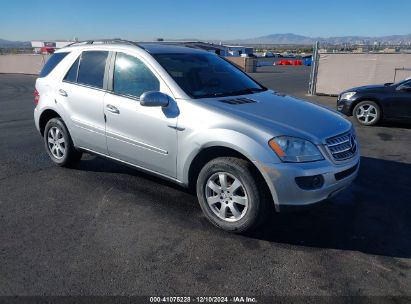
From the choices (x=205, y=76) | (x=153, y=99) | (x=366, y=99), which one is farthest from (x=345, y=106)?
(x=153, y=99)

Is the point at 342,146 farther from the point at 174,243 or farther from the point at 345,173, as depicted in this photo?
the point at 174,243

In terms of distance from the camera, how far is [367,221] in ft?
12.9

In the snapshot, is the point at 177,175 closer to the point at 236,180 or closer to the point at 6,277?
the point at 236,180

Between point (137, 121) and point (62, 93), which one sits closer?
point (137, 121)

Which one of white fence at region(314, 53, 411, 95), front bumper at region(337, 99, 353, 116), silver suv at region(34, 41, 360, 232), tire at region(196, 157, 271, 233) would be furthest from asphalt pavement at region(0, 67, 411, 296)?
white fence at region(314, 53, 411, 95)

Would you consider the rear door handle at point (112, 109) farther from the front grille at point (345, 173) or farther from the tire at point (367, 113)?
the tire at point (367, 113)

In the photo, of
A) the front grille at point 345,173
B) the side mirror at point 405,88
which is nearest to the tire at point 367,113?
the side mirror at point 405,88

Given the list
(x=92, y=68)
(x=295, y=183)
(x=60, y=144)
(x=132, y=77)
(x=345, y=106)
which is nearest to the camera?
(x=295, y=183)

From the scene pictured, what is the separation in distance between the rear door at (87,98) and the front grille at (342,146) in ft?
8.75

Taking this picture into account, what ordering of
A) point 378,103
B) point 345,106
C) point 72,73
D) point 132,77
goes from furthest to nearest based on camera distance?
point 345,106 → point 378,103 → point 72,73 → point 132,77

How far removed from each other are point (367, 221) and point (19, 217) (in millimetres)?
3715

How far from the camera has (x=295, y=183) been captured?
3215mm

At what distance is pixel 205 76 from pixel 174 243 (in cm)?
202

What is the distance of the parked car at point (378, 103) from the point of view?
8.37 m
